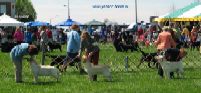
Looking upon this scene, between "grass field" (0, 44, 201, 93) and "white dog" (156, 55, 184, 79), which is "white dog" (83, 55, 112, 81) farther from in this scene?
"white dog" (156, 55, 184, 79)

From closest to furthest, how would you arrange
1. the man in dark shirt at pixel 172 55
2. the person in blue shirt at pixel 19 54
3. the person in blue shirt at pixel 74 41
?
the person in blue shirt at pixel 19 54, the man in dark shirt at pixel 172 55, the person in blue shirt at pixel 74 41

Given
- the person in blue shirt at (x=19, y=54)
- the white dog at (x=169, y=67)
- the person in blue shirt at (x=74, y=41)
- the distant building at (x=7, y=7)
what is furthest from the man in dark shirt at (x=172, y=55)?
the distant building at (x=7, y=7)

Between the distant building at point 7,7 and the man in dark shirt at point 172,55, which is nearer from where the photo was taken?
the man in dark shirt at point 172,55

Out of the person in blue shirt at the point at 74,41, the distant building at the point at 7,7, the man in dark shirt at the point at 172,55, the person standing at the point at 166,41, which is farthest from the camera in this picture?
the distant building at the point at 7,7

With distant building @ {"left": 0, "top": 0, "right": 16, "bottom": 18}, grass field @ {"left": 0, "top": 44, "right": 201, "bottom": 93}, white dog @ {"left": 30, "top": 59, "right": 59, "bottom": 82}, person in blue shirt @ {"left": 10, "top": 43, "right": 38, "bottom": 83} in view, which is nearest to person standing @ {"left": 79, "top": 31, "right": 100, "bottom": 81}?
grass field @ {"left": 0, "top": 44, "right": 201, "bottom": 93}

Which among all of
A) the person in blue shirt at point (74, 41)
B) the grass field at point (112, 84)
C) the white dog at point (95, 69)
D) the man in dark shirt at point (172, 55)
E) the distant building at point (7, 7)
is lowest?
the grass field at point (112, 84)

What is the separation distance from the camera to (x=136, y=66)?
2147 centimetres

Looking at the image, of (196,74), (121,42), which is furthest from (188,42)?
(196,74)

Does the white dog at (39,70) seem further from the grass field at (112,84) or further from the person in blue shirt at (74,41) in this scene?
the person in blue shirt at (74,41)

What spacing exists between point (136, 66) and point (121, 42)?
532 inches

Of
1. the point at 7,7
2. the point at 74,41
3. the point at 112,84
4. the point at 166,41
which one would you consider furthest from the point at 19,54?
the point at 7,7

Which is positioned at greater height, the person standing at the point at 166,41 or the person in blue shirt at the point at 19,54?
the person standing at the point at 166,41

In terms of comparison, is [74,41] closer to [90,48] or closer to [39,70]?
[90,48]

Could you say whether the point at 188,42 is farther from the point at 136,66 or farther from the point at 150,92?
the point at 150,92
